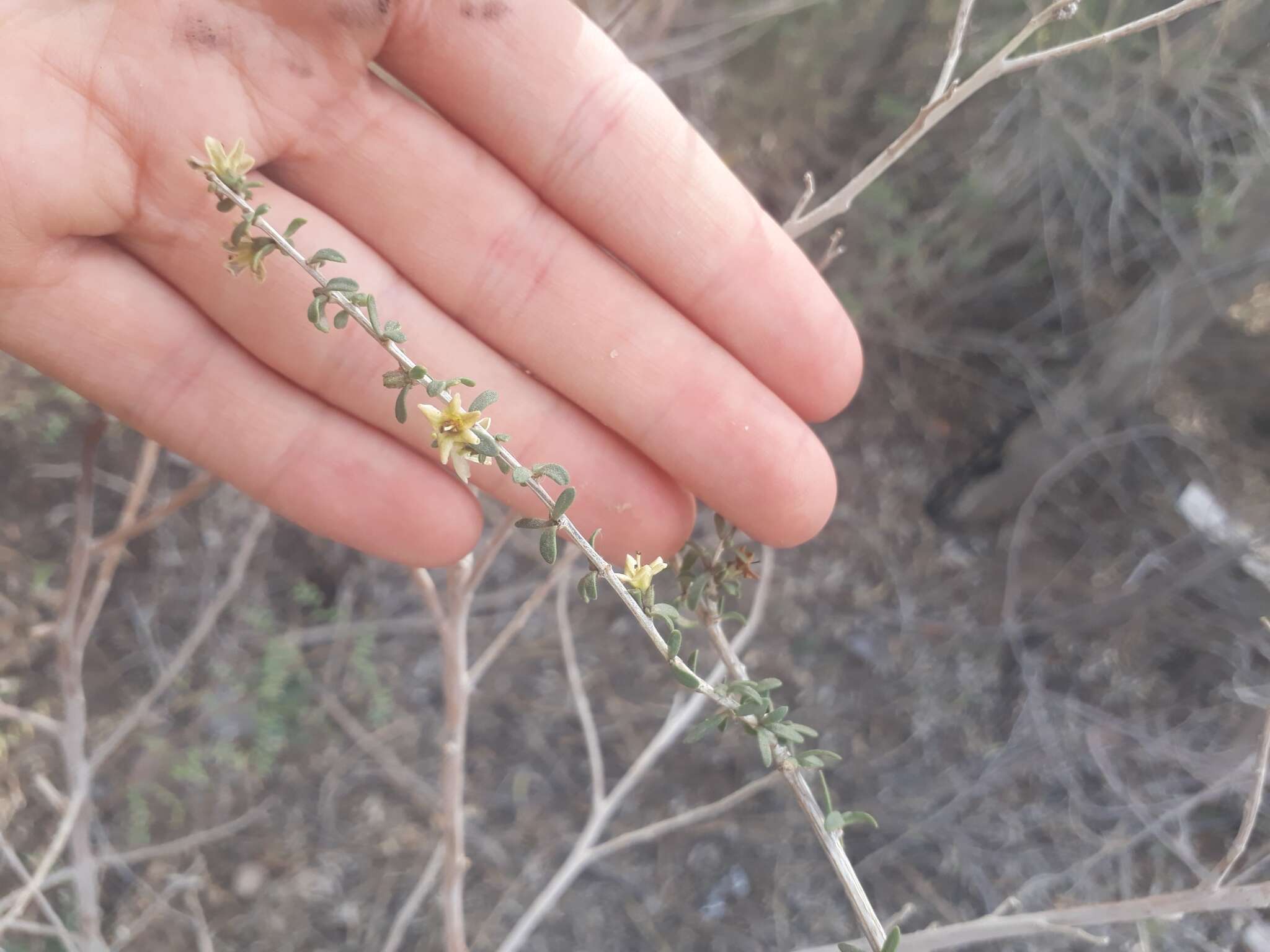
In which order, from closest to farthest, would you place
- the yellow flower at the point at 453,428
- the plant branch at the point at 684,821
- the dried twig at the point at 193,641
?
the yellow flower at the point at 453,428 < the plant branch at the point at 684,821 < the dried twig at the point at 193,641

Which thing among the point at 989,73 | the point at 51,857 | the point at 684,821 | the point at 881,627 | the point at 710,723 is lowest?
the point at 51,857

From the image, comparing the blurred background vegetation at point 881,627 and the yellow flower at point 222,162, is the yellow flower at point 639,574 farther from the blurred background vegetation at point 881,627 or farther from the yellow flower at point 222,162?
the blurred background vegetation at point 881,627

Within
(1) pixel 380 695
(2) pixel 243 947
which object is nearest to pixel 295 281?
(1) pixel 380 695

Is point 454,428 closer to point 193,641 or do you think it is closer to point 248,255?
point 248,255

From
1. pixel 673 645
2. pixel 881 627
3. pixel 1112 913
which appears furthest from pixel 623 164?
pixel 881 627

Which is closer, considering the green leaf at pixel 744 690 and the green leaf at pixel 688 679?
the green leaf at pixel 688 679

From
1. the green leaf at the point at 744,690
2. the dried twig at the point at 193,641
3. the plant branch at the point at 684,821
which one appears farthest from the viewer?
the dried twig at the point at 193,641

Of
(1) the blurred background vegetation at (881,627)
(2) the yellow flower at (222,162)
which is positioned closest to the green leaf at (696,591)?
(2) the yellow flower at (222,162)
